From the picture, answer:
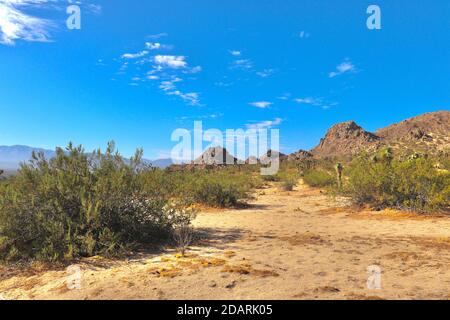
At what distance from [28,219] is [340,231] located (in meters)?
7.89

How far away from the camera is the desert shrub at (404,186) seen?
518 inches

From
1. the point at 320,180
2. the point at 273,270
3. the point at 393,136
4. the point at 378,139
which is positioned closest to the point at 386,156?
the point at 320,180

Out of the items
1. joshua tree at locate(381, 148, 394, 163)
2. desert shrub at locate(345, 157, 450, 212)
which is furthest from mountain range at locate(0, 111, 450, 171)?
desert shrub at locate(345, 157, 450, 212)

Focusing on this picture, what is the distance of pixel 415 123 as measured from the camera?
81.4 meters

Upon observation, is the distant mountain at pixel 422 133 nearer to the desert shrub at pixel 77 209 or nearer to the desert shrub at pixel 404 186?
the desert shrub at pixel 404 186

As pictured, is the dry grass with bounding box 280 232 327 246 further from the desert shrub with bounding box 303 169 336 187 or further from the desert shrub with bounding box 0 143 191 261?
the desert shrub with bounding box 303 169 336 187

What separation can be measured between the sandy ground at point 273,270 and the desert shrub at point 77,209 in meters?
0.60

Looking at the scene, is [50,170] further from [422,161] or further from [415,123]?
A: [415,123]

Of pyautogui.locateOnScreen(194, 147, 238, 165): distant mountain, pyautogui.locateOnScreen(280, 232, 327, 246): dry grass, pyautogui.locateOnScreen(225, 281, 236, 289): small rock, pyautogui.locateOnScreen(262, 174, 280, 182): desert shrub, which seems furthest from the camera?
pyautogui.locateOnScreen(194, 147, 238, 165): distant mountain

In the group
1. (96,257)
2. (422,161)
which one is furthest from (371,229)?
(96,257)

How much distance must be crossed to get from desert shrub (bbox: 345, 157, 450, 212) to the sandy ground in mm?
2683

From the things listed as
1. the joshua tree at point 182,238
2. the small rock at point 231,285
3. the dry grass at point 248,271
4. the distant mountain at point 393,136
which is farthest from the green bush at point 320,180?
the distant mountain at point 393,136

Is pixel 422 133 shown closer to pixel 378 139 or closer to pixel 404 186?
pixel 378 139

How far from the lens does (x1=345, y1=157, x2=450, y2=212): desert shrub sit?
1315 centimetres
